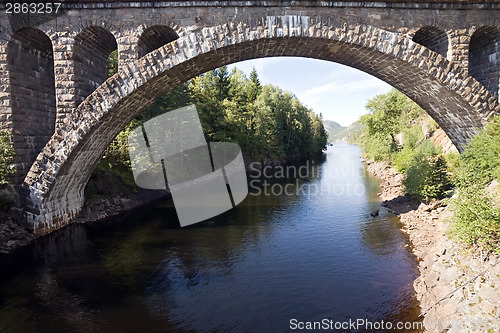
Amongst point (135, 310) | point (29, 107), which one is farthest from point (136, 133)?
point (135, 310)

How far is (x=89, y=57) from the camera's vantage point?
1362cm

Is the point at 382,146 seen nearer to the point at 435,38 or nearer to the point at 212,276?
the point at 435,38

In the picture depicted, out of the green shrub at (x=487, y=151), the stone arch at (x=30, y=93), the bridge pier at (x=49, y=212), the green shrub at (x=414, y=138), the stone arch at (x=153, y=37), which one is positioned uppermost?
the stone arch at (x=153, y=37)

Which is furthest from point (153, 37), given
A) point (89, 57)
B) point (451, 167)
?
point (451, 167)

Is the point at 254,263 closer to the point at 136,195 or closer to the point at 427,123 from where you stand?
the point at 136,195

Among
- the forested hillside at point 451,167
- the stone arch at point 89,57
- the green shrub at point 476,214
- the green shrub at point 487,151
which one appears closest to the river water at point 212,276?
the green shrub at point 476,214

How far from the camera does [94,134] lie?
1359cm

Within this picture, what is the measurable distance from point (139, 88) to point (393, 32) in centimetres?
1001

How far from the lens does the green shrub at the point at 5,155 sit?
12.5 m
